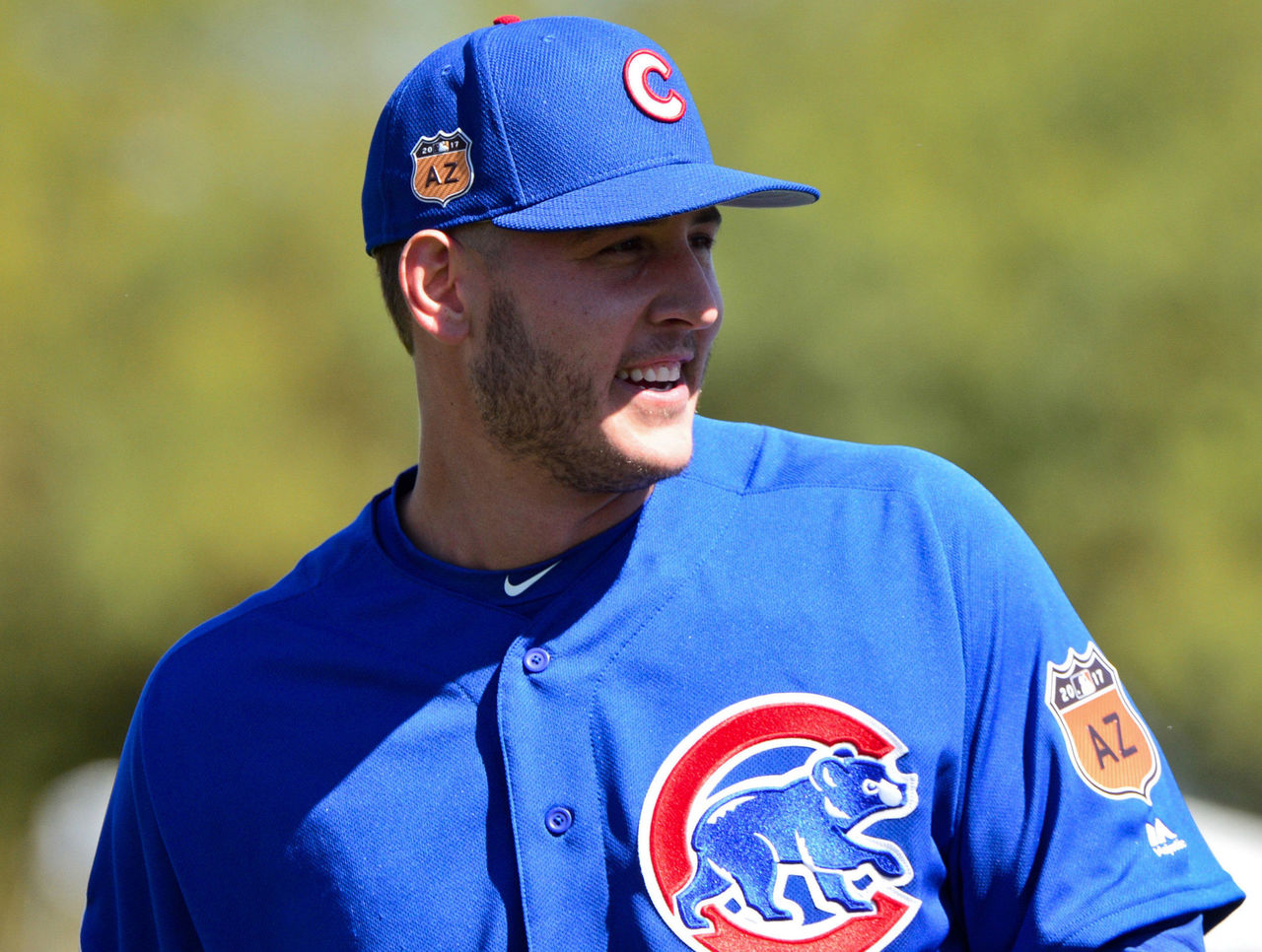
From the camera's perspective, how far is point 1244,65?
7.13 meters

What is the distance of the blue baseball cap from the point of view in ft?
5.66

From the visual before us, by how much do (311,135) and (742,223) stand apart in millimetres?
2589

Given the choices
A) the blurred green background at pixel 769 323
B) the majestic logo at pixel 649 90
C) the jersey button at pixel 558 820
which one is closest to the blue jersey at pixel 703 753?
the jersey button at pixel 558 820

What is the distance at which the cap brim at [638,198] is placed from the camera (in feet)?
5.50

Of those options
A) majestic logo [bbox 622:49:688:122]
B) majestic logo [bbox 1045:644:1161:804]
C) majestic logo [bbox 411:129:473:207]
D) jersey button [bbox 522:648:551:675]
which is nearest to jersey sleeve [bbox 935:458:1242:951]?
majestic logo [bbox 1045:644:1161:804]

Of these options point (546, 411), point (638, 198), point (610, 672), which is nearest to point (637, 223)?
point (638, 198)

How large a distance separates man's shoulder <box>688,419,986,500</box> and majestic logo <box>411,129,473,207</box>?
1.63ft

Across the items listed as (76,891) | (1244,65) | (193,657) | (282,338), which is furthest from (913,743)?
(1244,65)

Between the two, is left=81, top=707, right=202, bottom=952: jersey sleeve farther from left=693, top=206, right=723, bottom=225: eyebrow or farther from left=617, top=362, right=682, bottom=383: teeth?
left=693, top=206, right=723, bottom=225: eyebrow

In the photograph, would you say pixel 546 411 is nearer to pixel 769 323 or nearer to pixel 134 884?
pixel 134 884

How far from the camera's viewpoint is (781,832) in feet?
5.16

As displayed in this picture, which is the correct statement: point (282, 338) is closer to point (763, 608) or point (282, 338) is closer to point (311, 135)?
point (311, 135)

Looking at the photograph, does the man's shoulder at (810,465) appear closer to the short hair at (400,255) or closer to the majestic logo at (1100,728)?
the majestic logo at (1100,728)

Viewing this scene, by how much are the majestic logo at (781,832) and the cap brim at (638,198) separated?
65 cm
